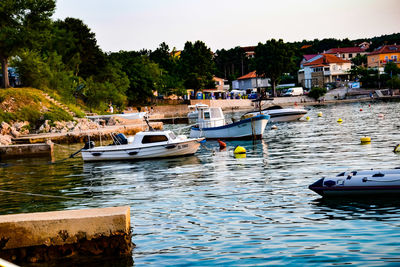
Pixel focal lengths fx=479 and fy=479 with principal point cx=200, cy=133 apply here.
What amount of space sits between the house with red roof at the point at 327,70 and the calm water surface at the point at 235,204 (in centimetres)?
11226

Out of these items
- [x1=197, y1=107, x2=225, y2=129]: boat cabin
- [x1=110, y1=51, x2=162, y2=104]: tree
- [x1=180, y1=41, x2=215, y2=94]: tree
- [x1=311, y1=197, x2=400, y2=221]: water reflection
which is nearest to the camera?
[x1=311, y1=197, x2=400, y2=221]: water reflection

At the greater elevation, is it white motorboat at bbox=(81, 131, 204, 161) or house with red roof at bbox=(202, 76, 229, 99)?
house with red roof at bbox=(202, 76, 229, 99)

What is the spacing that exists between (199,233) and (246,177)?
9870 millimetres

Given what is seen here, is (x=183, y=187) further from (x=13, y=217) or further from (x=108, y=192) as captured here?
(x=13, y=217)

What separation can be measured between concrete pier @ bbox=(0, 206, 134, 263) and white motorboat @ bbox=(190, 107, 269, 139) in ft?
101

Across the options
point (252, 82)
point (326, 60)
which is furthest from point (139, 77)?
point (326, 60)

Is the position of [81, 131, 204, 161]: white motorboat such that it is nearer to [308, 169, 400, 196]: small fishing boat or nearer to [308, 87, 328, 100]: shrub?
[308, 169, 400, 196]: small fishing boat

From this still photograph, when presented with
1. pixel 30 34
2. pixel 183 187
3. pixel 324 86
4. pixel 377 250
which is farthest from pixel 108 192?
pixel 324 86

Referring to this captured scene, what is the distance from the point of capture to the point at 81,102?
3337 inches

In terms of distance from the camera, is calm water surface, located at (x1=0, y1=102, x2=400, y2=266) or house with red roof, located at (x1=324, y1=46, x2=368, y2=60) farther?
house with red roof, located at (x1=324, y1=46, x2=368, y2=60)

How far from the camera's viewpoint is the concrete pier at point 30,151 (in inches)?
1558

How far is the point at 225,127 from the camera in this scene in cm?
4419

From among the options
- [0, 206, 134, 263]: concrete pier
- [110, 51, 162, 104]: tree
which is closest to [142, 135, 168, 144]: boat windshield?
[0, 206, 134, 263]: concrete pier

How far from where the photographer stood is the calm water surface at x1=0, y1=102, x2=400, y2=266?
11.9 metres
